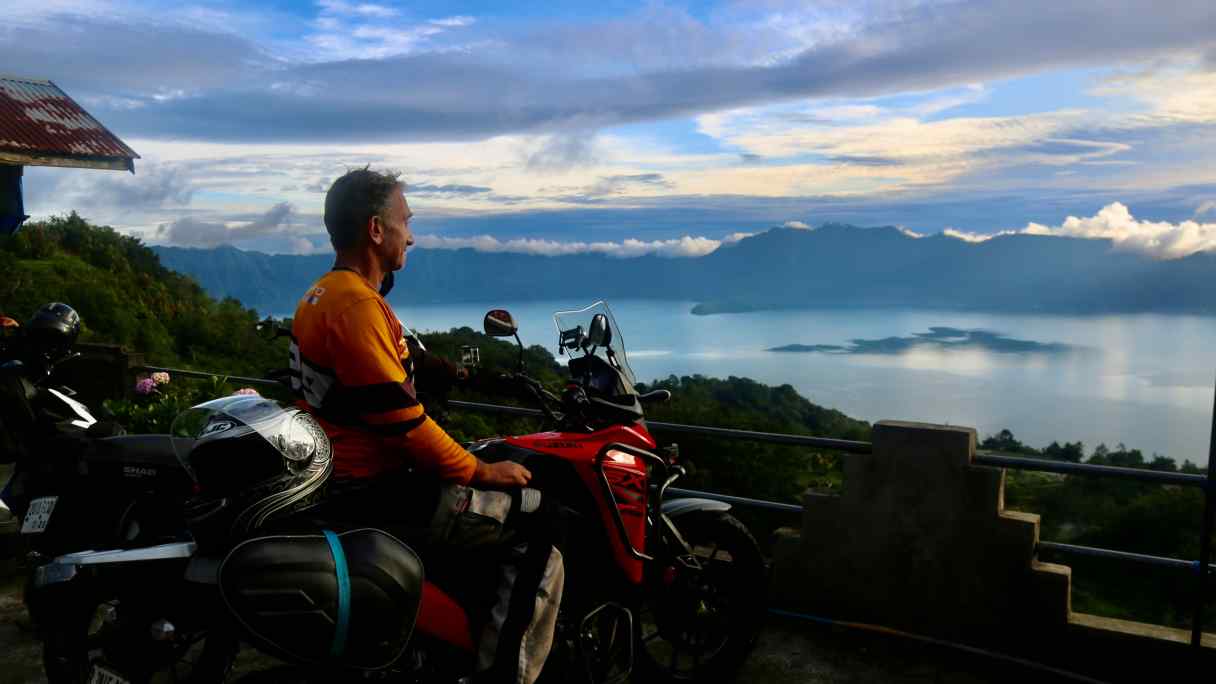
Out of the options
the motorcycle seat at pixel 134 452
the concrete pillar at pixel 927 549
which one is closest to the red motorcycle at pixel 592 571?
the concrete pillar at pixel 927 549

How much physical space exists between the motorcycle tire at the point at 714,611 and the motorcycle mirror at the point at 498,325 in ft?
4.33

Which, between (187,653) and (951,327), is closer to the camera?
(187,653)

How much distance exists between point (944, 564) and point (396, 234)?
10.2 feet

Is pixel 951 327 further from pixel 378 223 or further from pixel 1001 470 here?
pixel 378 223

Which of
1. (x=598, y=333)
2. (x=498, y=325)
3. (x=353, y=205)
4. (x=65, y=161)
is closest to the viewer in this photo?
(x=353, y=205)

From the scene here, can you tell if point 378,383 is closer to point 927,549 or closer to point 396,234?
point 396,234

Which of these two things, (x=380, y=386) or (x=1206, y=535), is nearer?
(x=380, y=386)

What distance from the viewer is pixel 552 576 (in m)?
3.47

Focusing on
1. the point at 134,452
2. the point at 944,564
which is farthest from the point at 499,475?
the point at 944,564

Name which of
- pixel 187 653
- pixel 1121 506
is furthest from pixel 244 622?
pixel 1121 506

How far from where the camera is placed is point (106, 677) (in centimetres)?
285

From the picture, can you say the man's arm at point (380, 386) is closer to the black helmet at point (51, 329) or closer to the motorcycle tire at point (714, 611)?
Result: the motorcycle tire at point (714, 611)

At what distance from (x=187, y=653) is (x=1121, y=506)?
2560cm

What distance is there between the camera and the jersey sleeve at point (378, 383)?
9.89ft
